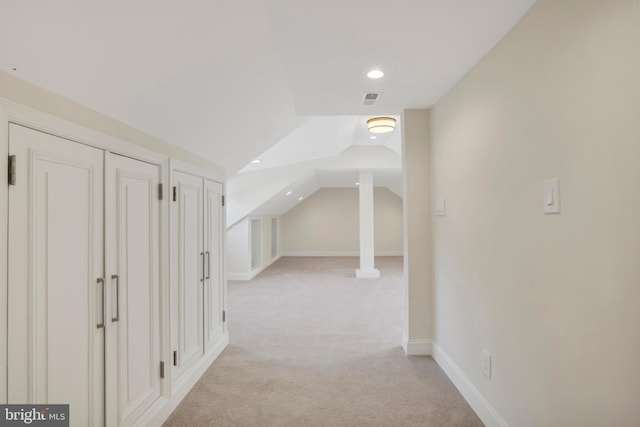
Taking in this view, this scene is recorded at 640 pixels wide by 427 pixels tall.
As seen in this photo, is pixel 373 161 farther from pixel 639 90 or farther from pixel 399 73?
pixel 639 90

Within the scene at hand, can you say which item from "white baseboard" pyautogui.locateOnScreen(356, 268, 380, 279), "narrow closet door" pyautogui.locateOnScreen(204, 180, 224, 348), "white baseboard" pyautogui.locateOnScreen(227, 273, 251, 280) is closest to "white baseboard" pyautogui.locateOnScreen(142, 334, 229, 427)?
"narrow closet door" pyautogui.locateOnScreen(204, 180, 224, 348)

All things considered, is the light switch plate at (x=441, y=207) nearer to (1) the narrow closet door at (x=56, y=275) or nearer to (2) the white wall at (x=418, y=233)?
(2) the white wall at (x=418, y=233)

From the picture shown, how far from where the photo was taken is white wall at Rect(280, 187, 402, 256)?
11477 mm

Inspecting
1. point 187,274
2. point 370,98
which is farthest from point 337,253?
point 187,274

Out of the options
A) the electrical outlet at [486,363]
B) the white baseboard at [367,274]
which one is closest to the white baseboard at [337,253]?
the white baseboard at [367,274]

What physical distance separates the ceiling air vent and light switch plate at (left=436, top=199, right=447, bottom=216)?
3.19ft

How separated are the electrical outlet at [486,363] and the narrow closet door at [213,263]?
6.76ft

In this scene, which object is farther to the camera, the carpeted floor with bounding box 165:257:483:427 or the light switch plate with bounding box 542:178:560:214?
the carpeted floor with bounding box 165:257:483:427

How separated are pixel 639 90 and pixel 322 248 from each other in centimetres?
1069

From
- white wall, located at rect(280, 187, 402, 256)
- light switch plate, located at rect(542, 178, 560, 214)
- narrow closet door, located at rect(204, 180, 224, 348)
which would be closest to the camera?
light switch plate, located at rect(542, 178, 560, 214)

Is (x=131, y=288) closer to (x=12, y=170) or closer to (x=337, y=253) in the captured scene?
(x=12, y=170)

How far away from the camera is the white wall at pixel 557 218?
115 cm

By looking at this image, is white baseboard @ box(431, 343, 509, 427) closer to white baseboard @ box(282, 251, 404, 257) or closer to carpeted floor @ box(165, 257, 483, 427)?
carpeted floor @ box(165, 257, 483, 427)

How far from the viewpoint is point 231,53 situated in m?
1.93
